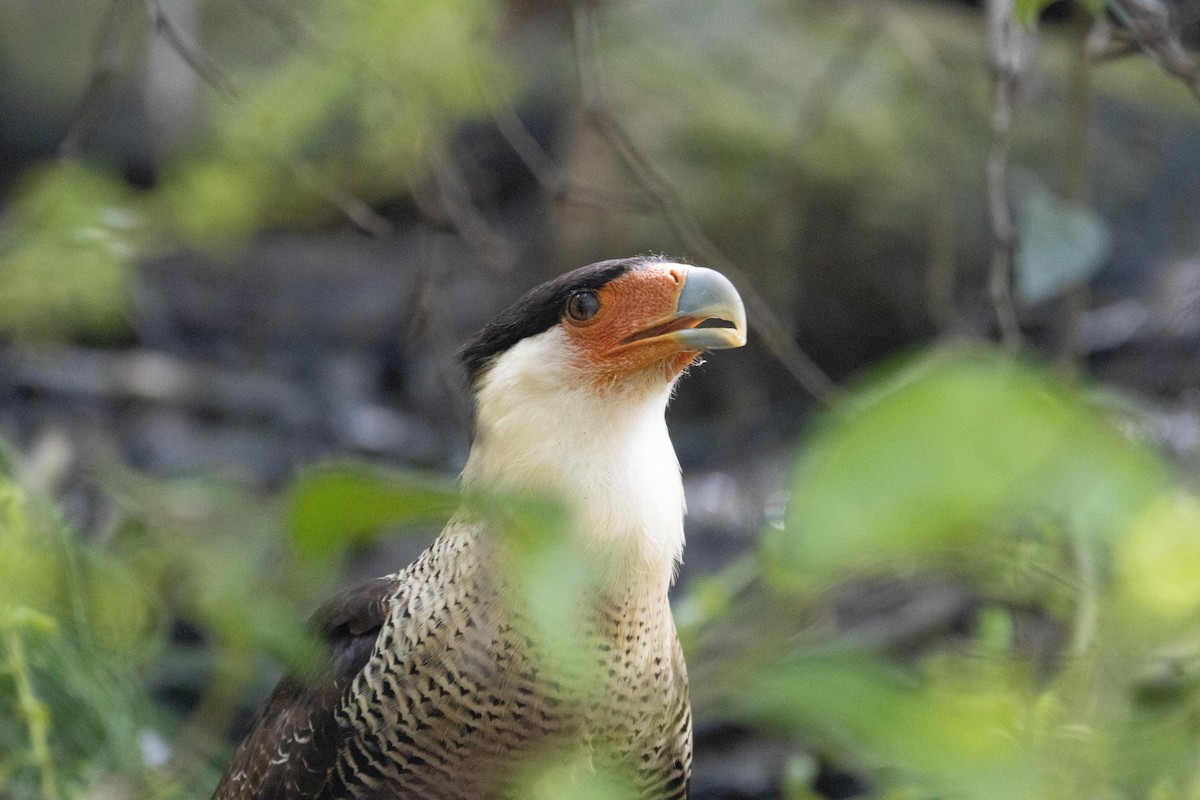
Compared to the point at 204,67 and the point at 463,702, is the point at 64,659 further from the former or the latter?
the point at 204,67

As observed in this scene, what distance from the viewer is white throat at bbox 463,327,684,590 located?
1.68 m

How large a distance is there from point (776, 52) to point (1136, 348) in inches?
A: 98.5

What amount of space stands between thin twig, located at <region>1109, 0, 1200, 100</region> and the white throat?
797 millimetres

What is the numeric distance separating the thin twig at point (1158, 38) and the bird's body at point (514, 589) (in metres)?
0.65

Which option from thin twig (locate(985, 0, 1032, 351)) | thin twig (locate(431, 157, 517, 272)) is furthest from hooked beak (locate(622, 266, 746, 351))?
thin twig (locate(431, 157, 517, 272))

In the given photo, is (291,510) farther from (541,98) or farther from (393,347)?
(541,98)

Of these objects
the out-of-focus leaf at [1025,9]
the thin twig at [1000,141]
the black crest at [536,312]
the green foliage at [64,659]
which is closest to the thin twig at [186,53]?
the black crest at [536,312]

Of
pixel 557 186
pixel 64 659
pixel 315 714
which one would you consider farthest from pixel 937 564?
pixel 557 186

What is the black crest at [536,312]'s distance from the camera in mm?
1814

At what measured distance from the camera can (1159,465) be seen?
52cm

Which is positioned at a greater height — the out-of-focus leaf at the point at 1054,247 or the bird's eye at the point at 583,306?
the bird's eye at the point at 583,306

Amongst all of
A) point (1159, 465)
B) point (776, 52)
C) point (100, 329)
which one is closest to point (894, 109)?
point (776, 52)

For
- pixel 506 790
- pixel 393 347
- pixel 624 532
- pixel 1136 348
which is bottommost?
pixel 393 347

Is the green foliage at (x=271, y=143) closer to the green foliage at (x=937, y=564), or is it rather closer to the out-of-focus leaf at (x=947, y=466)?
the green foliage at (x=937, y=564)
